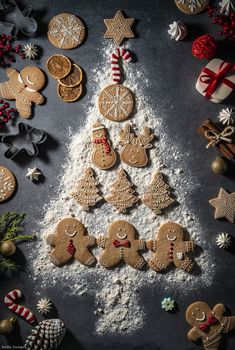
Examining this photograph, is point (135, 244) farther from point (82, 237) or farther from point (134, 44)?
point (134, 44)

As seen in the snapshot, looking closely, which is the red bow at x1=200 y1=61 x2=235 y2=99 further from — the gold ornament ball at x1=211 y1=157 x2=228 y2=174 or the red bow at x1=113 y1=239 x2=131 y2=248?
the red bow at x1=113 y1=239 x2=131 y2=248

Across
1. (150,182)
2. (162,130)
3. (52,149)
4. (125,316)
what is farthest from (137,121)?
(125,316)

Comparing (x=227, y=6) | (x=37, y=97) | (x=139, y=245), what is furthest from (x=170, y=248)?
(x=227, y=6)

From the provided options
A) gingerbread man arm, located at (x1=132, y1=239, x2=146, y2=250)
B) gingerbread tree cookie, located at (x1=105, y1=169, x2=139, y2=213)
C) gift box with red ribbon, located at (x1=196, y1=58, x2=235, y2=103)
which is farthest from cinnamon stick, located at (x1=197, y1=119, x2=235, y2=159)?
gingerbread man arm, located at (x1=132, y1=239, x2=146, y2=250)

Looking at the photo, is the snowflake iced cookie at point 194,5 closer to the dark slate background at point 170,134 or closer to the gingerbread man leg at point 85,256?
the dark slate background at point 170,134

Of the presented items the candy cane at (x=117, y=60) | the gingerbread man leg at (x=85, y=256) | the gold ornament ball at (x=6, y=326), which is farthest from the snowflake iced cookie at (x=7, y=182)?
the candy cane at (x=117, y=60)
